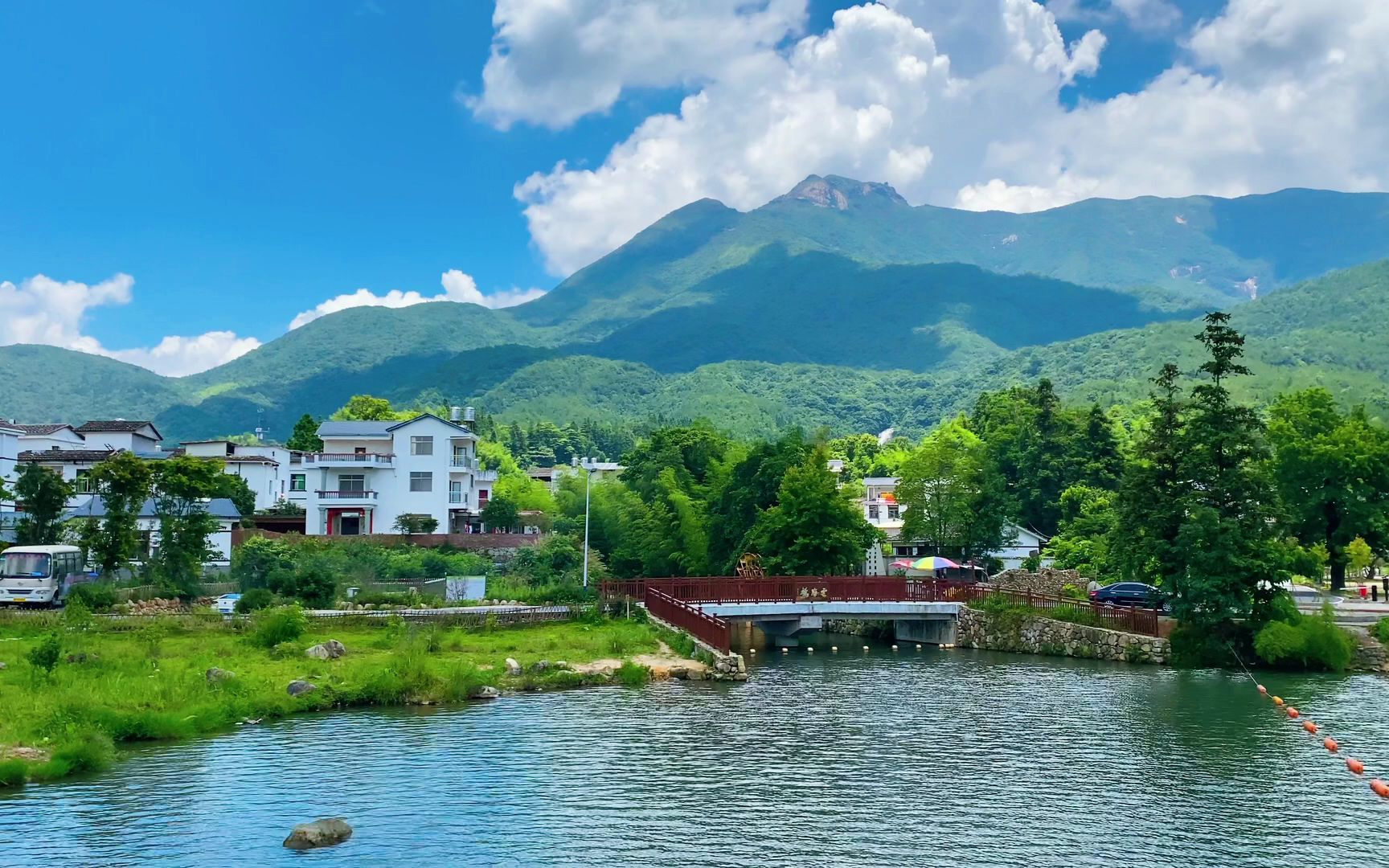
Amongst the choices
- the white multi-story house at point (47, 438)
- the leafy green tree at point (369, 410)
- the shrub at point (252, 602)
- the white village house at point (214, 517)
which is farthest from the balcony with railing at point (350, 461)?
the leafy green tree at point (369, 410)

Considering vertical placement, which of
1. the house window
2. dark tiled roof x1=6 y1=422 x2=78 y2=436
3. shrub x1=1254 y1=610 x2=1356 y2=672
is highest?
dark tiled roof x1=6 y1=422 x2=78 y2=436

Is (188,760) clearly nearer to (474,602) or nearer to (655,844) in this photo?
(655,844)

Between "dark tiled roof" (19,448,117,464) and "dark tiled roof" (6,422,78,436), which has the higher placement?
"dark tiled roof" (6,422,78,436)

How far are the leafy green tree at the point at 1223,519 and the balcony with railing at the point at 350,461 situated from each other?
55.1 m

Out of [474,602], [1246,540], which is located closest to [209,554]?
[474,602]

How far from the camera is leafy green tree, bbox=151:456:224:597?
Answer: 52562mm

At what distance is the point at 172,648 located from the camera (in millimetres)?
38469

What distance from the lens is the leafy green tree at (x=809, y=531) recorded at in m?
60.7

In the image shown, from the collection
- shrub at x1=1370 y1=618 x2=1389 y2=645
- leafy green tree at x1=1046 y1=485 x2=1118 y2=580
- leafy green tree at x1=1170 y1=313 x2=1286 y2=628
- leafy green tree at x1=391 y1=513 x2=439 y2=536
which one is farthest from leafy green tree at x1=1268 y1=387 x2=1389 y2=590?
leafy green tree at x1=391 y1=513 x2=439 y2=536

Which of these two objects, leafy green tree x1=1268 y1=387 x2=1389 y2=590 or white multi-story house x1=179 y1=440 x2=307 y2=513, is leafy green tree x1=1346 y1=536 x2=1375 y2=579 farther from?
white multi-story house x1=179 y1=440 x2=307 y2=513

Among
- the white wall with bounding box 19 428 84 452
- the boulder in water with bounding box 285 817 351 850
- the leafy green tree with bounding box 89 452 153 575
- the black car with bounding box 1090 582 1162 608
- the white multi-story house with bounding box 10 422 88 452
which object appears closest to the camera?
the boulder in water with bounding box 285 817 351 850

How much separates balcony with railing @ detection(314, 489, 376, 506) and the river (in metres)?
49.8

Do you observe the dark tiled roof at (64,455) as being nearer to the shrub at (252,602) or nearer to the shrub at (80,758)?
the shrub at (252,602)

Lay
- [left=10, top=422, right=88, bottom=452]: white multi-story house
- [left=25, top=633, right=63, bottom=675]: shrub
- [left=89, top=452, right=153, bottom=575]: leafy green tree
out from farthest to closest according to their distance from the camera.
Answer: [left=10, top=422, right=88, bottom=452]: white multi-story house
[left=89, top=452, right=153, bottom=575]: leafy green tree
[left=25, top=633, right=63, bottom=675]: shrub
